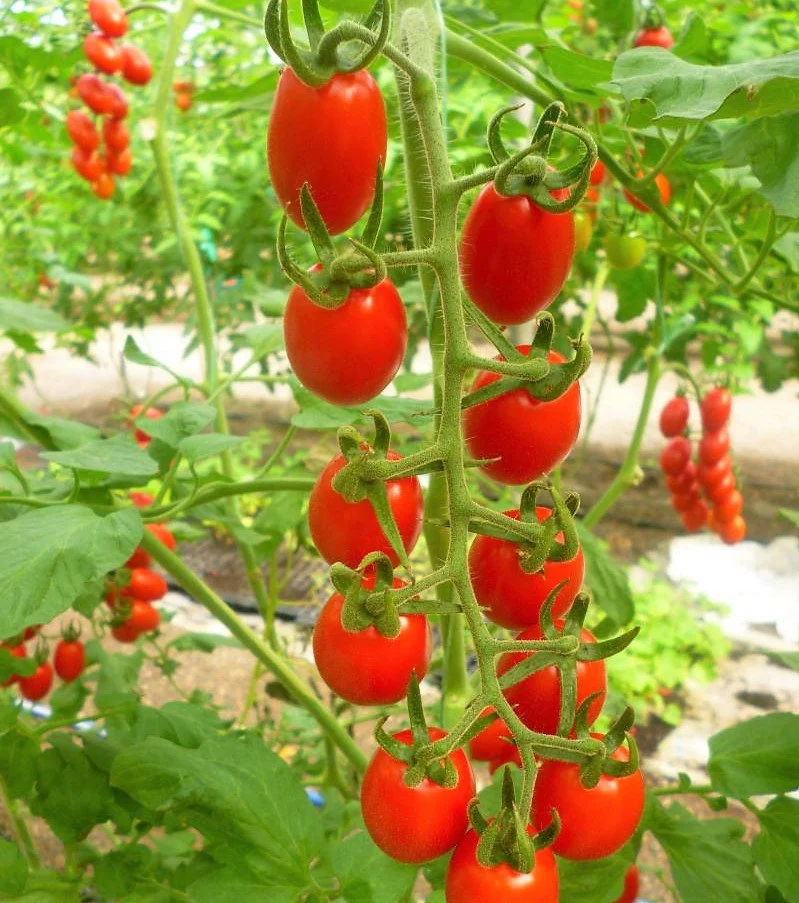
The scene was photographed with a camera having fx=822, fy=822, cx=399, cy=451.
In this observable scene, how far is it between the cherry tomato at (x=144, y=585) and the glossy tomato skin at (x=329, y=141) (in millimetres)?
669

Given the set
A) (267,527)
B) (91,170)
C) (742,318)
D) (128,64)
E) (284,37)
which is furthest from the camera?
(742,318)

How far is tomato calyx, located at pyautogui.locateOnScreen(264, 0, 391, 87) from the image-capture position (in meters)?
0.28

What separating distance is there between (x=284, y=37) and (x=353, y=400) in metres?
0.15

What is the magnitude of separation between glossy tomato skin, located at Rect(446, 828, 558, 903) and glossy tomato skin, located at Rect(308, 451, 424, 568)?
132mm

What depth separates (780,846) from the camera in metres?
0.55

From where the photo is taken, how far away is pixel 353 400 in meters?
0.37

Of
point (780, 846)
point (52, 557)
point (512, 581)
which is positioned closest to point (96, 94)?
point (52, 557)

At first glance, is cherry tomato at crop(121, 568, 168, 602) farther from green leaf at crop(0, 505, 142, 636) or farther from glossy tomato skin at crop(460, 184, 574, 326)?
glossy tomato skin at crop(460, 184, 574, 326)

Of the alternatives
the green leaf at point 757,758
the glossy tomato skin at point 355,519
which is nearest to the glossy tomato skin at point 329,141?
the glossy tomato skin at point 355,519

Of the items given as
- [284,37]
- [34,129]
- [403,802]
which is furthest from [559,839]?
[34,129]

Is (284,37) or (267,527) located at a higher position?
(284,37)

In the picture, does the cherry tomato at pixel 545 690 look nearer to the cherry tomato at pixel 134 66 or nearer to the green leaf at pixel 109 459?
the green leaf at pixel 109 459

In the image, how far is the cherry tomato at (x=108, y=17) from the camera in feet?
3.83

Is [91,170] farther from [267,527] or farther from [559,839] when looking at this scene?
[559,839]
